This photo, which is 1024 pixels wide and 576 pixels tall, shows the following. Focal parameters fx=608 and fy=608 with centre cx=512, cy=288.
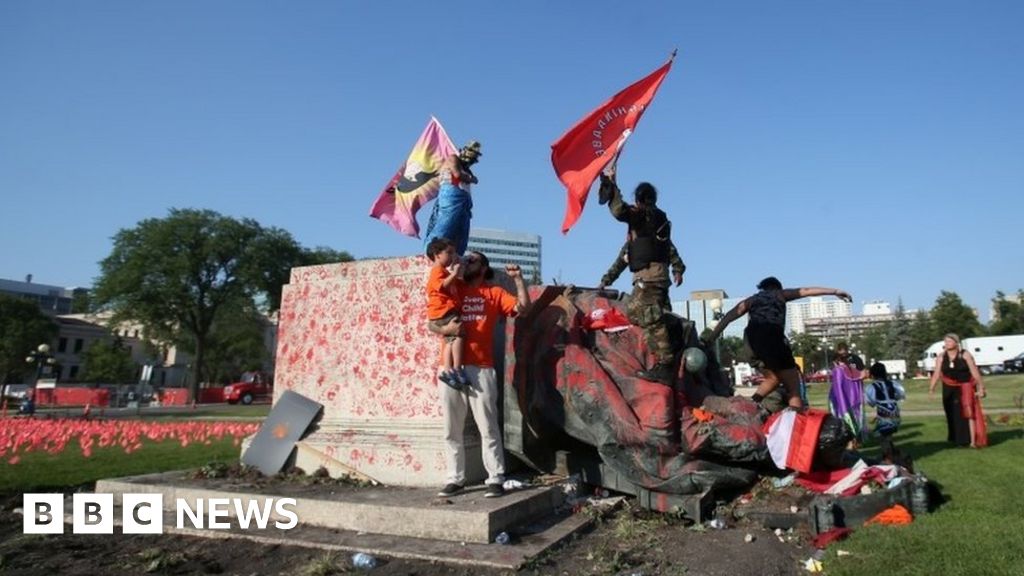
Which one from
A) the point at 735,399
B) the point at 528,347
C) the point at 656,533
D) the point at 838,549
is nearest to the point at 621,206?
the point at 528,347

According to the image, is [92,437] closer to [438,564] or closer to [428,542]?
[428,542]

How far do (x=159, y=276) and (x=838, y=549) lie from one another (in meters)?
43.0

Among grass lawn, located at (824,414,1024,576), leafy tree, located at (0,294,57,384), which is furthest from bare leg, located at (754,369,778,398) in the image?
leafy tree, located at (0,294,57,384)

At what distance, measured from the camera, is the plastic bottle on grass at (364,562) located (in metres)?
3.48

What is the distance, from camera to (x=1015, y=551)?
11.2ft

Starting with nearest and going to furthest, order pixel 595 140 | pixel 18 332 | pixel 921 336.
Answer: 1. pixel 595 140
2. pixel 18 332
3. pixel 921 336

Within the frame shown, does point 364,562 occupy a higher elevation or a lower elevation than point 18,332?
lower

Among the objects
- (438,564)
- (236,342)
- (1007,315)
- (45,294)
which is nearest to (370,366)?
(438,564)

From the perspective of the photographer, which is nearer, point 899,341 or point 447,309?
point 447,309

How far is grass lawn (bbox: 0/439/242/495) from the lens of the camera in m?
6.97

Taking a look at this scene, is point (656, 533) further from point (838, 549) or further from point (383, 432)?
point (383, 432)

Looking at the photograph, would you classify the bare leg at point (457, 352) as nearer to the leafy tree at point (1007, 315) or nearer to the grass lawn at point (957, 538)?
the grass lawn at point (957, 538)

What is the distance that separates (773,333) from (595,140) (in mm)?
2656

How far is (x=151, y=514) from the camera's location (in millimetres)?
4762
